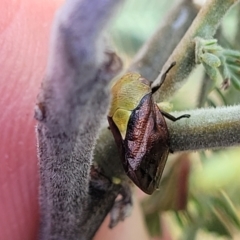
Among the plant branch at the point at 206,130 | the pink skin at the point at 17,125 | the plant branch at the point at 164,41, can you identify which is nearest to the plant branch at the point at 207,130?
the plant branch at the point at 206,130

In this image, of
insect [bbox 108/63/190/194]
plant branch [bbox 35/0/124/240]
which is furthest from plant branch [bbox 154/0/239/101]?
plant branch [bbox 35/0/124/240]

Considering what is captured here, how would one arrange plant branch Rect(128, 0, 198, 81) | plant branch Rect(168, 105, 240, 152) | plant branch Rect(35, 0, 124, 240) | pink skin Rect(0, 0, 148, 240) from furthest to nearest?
pink skin Rect(0, 0, 148, 240) < plant branch Rect(128, 0, 198, 81) < plant branch Rect(168, 105, 240, 152) < plant branch Rect(35, 0, 124, 240)

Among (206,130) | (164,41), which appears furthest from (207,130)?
(164,41)

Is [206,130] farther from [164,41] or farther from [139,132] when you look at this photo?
[164,41]

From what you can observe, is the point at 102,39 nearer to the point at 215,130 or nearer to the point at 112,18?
the point at 112,18

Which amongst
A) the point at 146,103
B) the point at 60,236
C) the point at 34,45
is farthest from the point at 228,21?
the point at 60,236

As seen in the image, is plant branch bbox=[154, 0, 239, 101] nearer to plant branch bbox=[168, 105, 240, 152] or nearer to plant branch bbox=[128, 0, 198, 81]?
plant branch bbox=[168, 105, 240, 152]

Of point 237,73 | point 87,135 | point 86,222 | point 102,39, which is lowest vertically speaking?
point 86,222
